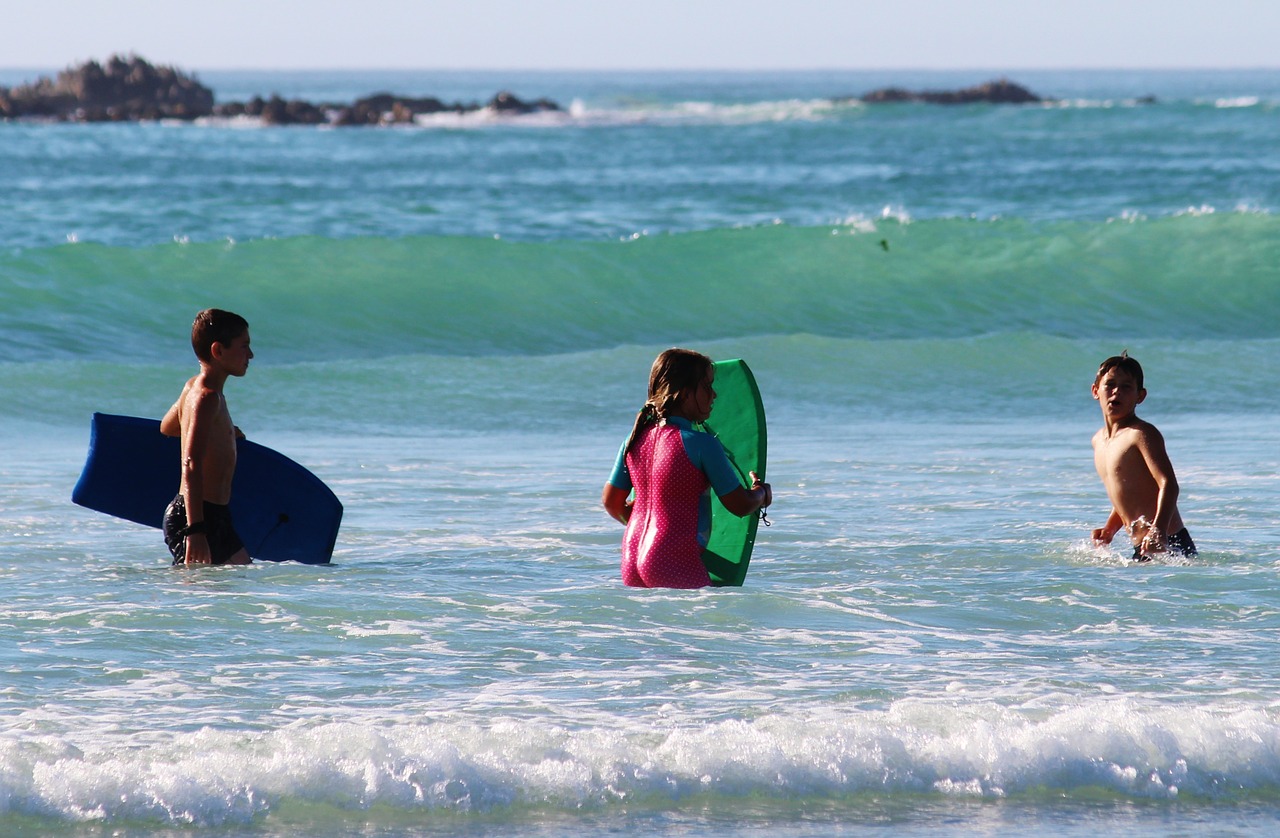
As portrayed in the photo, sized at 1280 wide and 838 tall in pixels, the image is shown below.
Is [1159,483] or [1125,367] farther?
[1125,367]

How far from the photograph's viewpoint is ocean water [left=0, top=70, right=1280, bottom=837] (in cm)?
402

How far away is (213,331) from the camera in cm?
580

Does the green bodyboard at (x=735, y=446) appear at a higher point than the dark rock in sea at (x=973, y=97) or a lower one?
lower

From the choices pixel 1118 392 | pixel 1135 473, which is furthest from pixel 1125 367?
pixel 1135 473

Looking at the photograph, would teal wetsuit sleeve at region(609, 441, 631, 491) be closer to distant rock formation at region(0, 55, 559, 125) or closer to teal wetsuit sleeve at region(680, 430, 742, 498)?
teal wetsuit sleeve at region(680, 430, 742, 498)

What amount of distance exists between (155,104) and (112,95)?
5.86 ft

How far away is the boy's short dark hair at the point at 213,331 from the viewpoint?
19.1 ft

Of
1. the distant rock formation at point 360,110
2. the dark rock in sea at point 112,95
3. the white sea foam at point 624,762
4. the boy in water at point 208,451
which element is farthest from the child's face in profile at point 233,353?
the dark rock in sea at point 112,95

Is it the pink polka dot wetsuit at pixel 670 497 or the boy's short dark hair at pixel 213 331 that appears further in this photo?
the boy's short dark hair at pixel 213 331

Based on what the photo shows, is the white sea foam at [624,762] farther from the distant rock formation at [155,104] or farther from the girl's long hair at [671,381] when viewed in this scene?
the distant rock formation at [155,104]

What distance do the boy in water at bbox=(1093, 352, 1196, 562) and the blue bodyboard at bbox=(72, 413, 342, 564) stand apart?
3094 mm

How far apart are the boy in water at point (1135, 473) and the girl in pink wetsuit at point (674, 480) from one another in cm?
181

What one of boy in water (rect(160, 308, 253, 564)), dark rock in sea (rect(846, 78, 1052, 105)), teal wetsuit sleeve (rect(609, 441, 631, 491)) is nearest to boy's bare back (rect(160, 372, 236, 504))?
boy in water (rect(160, 308, 253, 564))

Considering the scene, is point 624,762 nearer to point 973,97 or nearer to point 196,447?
point 196,447
